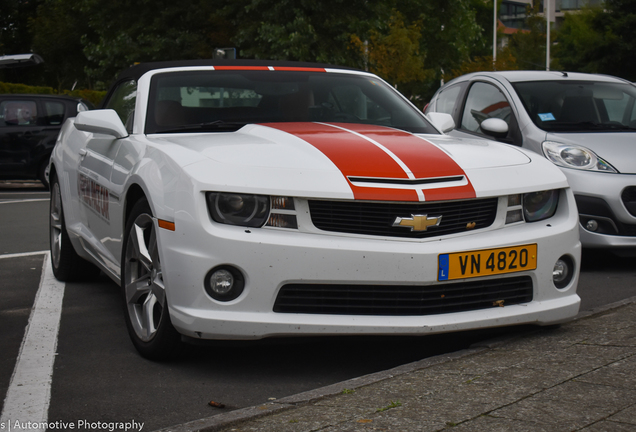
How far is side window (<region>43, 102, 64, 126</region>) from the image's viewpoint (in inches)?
632

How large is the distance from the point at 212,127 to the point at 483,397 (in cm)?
235

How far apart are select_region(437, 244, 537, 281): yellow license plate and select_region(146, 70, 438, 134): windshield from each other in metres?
1.38

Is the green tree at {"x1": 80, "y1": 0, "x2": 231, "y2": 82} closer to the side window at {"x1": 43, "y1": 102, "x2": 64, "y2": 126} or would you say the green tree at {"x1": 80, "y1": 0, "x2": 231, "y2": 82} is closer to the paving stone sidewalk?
the side window at {"x1": 43, "y1": 102, "x2": 64, "y2": 126}

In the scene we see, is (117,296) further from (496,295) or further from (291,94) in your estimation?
(496,295)

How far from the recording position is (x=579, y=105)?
783 centimetres

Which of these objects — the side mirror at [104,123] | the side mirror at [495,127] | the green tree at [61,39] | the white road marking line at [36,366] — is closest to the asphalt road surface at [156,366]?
the white road marking line at [36,366]

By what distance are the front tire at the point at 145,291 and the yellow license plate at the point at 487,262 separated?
1.28 m

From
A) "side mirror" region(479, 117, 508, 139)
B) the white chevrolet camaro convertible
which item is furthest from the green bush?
the white chevrolet camaro convertible

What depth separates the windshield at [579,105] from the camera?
755cm

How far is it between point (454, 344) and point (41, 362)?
6.79 feet

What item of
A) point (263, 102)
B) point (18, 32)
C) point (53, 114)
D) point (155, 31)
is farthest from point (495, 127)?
point (18, 32)

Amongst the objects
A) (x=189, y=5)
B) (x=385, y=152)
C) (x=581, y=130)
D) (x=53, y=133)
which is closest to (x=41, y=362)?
(x=385, y=152)

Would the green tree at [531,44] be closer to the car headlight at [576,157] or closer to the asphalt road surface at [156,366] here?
the car headlight at [576,157]

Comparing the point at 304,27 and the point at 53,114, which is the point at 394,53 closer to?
the point at 304,27
